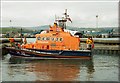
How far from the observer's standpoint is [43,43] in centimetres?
3011

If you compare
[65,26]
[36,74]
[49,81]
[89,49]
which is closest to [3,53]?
[65,26]

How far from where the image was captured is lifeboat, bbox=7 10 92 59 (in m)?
29.8

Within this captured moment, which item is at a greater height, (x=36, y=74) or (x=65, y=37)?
(x=65, y=37)

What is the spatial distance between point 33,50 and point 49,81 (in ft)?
45.3

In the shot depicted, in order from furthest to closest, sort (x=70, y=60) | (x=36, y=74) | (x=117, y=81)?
(x=70, y=60), (x=36, y=74), (x=117, y=81)

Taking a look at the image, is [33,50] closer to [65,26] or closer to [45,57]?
[45,57]

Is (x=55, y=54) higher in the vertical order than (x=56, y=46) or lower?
lower

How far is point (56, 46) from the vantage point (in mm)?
30000

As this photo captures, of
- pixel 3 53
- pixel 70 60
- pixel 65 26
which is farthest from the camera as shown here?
pixel 3 53

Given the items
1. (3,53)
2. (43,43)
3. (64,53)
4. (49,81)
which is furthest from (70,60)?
(49,81)

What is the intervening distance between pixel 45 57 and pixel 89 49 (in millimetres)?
4634

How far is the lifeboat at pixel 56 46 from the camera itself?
29750 millimetres

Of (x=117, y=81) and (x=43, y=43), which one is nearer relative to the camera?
(x=117, y=81)

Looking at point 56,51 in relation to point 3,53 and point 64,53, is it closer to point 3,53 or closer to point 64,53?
point 64,53
